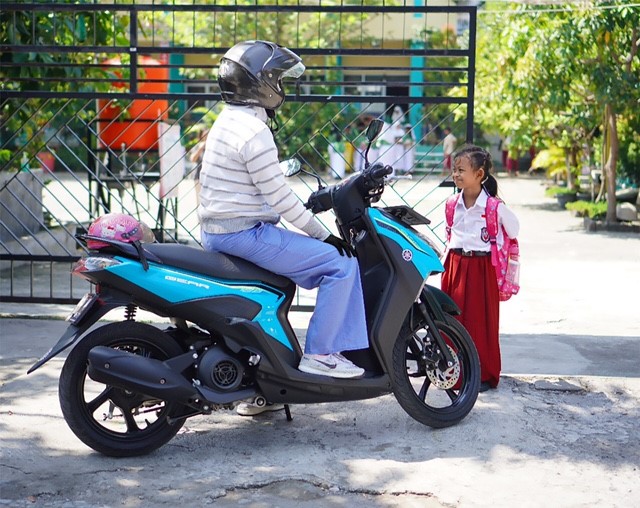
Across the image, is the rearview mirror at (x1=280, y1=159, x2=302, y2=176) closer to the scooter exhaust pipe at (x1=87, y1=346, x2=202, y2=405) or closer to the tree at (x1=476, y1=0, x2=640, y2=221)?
the scooter exhaust pipe at (x1=87, y1=346, x2=202, y2=405)

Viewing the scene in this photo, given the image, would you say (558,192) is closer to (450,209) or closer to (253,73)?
(450,209)

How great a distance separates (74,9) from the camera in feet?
25.0

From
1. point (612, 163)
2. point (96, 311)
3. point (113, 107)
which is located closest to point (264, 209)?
point (96, 311)

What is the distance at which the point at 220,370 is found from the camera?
15.9 feet

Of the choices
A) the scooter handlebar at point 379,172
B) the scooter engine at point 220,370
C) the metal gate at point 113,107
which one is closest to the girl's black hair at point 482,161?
the metal gate at point 113,107

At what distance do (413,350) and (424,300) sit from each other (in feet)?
0.88

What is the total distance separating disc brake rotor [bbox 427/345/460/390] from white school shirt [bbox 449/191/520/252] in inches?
32.6

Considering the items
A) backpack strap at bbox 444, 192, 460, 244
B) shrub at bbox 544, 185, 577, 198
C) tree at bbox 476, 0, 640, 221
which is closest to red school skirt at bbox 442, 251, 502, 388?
backpack strap at bbox 444, 192, 460, 244

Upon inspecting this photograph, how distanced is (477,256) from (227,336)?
1816 mm

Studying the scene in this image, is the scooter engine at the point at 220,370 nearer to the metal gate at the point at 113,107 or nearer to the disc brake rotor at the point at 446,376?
the disc brake rotor at the point at 446,376

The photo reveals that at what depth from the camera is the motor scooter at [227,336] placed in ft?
15.5

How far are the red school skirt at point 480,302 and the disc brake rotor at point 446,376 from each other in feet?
2.14

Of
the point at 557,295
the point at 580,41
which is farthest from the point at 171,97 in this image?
the point at 580,41

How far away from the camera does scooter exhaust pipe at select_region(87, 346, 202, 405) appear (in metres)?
4.64
